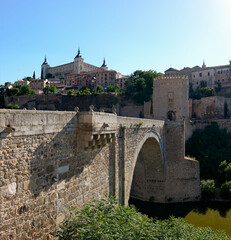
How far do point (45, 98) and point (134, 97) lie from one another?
73.4ft

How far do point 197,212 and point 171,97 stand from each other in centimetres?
1406

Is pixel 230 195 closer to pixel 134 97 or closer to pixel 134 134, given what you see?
pixel 134 134

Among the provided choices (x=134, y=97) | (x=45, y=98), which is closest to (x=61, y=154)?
(x=134, y=97)

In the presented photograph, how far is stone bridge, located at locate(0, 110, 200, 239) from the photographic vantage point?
4809 millimetres

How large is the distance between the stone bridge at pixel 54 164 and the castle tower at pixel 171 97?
16938 millimetres

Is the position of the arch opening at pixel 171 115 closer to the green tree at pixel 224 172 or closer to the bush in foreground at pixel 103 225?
the green tree at pixel 224 172

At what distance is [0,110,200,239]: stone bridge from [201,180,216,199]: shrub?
1104 centimetres

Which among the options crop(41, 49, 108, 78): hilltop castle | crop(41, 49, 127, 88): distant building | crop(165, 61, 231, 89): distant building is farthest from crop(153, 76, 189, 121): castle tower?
crop(41, 49, 108, 78): hilltop castle

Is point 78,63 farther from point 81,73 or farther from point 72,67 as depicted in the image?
point 81,73

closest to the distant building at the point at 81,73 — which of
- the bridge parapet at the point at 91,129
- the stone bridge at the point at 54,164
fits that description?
the stone bridge at the point at 54,164

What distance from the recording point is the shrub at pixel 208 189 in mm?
20156

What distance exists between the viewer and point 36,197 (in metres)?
5.50

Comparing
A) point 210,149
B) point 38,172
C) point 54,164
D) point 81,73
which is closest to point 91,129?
point 54,164

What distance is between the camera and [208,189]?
20.2 meters
